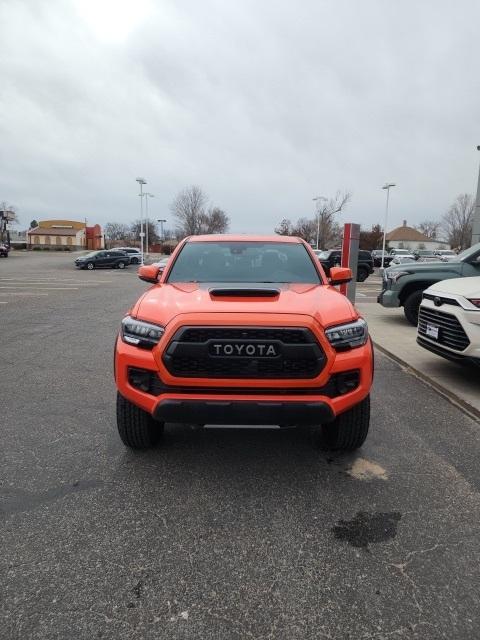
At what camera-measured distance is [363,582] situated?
2111 mm

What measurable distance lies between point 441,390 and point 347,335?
2.69 metres

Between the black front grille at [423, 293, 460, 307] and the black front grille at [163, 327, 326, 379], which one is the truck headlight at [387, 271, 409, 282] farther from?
the black front grille at [163, 327, 326, 379]

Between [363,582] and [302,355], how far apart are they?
4.04 feet

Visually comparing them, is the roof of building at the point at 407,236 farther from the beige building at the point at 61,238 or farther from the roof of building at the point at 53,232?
the roof of building at the point at 53,232

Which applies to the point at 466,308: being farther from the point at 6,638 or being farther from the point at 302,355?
the point at 6,638

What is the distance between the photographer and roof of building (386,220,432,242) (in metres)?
113

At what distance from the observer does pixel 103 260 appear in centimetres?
3591

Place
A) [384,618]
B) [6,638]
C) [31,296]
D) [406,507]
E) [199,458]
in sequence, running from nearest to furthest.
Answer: [6,638] → [384,618] → [406,507] → [199,458] → [31,296]

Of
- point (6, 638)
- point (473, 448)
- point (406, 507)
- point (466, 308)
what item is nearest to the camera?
point (6, 638)

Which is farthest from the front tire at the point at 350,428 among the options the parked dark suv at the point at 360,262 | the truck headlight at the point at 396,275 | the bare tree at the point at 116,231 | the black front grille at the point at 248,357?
the bare tree at the point at 116,231

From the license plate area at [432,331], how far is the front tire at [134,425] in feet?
11.7

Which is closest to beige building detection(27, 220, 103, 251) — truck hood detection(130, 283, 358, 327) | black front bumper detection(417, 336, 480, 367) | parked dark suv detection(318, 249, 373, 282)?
parked dark suv detection(318, 249, 373, 282)

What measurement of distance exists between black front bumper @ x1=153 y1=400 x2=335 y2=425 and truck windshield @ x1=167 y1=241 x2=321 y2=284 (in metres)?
1.41

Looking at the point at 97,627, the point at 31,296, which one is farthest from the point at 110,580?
the point at 31,296
